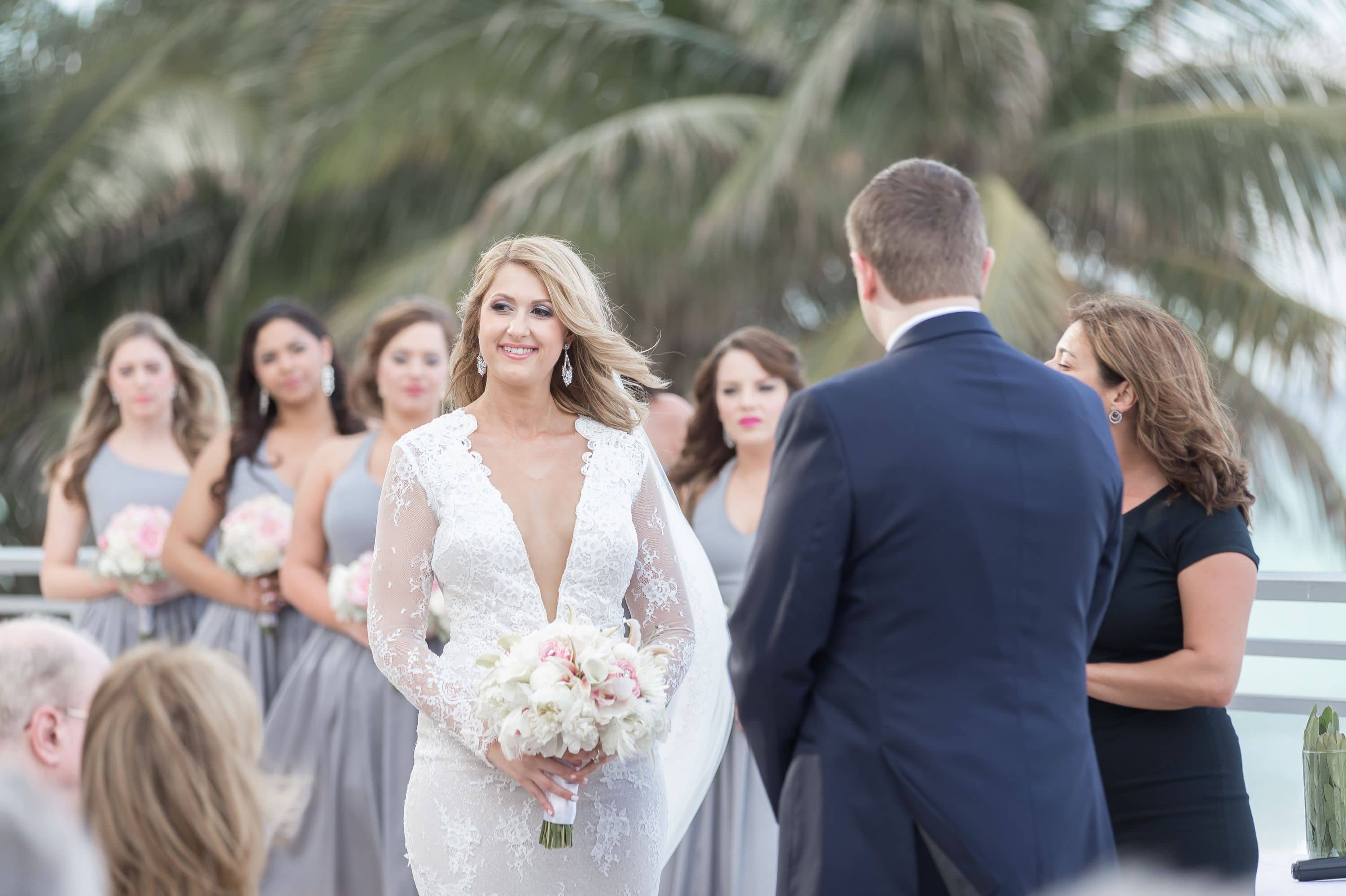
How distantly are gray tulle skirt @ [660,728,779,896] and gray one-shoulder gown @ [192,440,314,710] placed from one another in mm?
1725

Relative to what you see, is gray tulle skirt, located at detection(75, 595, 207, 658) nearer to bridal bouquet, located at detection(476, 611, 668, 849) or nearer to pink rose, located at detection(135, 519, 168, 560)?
pink rose, located at detection(135, 519, 168, 560)

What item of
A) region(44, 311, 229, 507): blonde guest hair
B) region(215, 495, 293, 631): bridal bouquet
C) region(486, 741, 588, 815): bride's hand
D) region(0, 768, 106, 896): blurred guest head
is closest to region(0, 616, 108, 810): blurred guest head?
region(0, 768, 106, 896): blurred guest head

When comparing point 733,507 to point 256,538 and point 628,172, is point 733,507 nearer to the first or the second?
point 256,538

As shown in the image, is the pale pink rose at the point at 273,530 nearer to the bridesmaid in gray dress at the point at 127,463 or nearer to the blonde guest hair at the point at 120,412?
the bridesmaid in gray dress at the point at 127,463

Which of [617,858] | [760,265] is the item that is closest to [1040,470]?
[617,858]

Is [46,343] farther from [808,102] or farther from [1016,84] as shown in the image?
[1016,84]

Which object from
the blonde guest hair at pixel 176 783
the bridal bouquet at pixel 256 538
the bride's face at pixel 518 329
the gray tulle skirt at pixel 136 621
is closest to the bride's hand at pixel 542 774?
the bride's face at pixel 518 329

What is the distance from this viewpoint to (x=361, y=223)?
1327cm

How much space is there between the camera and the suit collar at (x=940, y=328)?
98.2 inches

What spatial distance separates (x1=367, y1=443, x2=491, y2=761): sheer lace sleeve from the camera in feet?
10.1

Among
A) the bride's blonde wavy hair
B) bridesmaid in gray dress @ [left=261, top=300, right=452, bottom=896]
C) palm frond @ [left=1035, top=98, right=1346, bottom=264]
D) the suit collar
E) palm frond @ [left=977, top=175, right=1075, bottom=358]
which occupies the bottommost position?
bridesmaid in gray dress @ [left=261, top=300, right=452, bottom=896]

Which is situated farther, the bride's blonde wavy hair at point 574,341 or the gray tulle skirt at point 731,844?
the gray tulle skirt at point 731,844

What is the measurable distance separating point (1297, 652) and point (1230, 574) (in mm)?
1771

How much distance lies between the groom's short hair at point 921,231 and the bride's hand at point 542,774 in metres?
1.26
